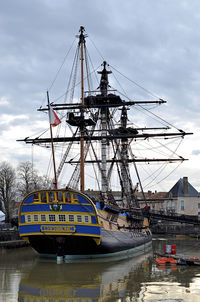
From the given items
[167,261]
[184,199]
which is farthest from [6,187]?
[167,261]

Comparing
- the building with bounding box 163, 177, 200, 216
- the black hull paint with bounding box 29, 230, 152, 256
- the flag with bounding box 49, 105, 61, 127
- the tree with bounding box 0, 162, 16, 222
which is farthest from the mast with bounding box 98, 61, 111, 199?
the building with bounding box 163, 177, 200, 216

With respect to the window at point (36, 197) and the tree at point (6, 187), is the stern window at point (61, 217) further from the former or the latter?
the tree at point (6, 187)

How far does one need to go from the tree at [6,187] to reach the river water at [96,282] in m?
31.9

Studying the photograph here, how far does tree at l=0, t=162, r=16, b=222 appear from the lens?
55.1 metres

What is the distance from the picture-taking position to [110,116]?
39.2 m

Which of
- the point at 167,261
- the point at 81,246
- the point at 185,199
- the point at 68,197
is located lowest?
the point at 167,261

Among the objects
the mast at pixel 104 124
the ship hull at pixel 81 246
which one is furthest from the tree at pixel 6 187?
the ship hull at pixel 81 246

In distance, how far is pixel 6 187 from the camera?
181 feet

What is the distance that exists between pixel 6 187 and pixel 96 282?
40064mm

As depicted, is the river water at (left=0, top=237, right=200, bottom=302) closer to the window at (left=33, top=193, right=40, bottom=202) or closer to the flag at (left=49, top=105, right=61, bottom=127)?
the window at (left=33, top=193, right=40, bottom=202)

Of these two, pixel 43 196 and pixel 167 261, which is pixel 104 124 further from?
pixel 167 261

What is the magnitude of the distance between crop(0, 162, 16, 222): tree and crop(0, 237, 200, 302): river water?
1257 inches

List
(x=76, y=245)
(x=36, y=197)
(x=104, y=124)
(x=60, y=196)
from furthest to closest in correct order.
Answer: (x=104, y=124) < (x=36, y=197) < (x=76, y=245) < (x=60, y=196)

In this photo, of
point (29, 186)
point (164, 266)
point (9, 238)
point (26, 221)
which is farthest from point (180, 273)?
point (29, 186)
